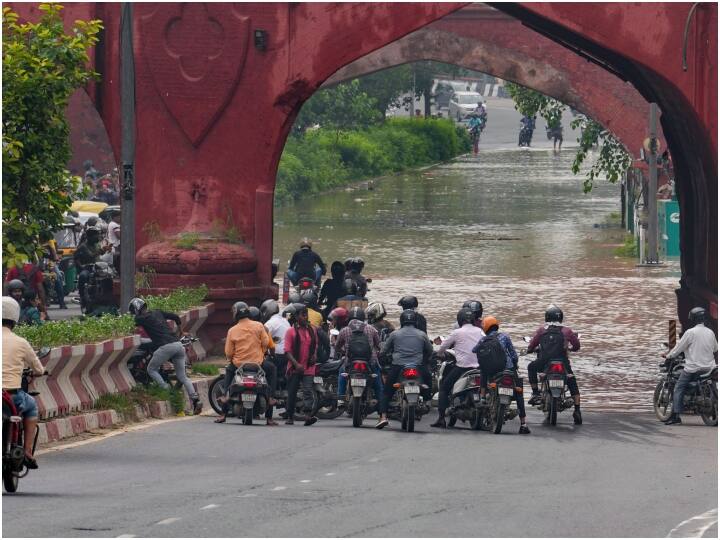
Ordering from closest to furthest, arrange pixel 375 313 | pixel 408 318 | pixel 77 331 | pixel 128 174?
pixel 408 318
pixel 77 331
pixel 375 313
pixel 128 174

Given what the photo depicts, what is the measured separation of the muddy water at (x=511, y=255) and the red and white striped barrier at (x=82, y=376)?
231 inches

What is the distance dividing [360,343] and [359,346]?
0.03 metres

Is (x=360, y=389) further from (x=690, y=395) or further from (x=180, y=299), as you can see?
(x=180, y=299)

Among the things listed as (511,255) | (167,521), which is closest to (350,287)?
(167,521)

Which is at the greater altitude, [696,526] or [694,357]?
[694,357]

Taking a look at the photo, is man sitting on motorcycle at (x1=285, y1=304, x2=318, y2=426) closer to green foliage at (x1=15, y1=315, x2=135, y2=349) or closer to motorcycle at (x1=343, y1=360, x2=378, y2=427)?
motorcycle at (x1=343, y1=360, x2=378, y2=427)

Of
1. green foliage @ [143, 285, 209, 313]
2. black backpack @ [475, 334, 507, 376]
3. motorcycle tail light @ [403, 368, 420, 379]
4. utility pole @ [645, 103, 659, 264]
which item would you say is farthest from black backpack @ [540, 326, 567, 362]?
utility pole @ [645, 103, 659, 264]

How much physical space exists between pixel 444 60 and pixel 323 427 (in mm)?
22443

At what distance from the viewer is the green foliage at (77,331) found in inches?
762

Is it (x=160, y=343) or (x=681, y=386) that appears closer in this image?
→ (x=681, y=386)

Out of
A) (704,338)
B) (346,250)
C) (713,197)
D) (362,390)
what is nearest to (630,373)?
(713,197)

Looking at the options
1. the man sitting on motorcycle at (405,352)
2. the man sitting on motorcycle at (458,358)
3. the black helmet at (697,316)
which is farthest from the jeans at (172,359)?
the black helmet at (697,316)

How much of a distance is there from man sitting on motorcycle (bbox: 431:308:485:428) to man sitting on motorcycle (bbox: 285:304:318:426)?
143 cm

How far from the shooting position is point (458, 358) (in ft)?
66.3
